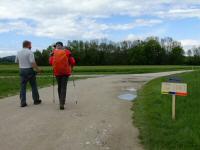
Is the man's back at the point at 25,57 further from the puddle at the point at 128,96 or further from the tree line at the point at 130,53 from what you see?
the tree line at the point at 130,53

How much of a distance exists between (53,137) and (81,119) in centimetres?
190

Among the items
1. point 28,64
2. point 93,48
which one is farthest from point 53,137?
point 93,48

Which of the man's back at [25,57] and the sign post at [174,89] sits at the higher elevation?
the man's back at [25,57]

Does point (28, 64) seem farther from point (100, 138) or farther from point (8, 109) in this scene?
point (100, 138)

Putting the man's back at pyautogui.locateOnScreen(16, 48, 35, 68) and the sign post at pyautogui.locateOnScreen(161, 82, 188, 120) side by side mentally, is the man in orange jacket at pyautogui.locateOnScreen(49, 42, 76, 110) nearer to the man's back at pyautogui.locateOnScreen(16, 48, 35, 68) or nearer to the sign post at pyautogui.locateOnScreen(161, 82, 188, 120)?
the man's back at pyautogui.locateOnScreen(16, 48, 35, 68)

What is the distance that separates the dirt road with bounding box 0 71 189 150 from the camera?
6758mm

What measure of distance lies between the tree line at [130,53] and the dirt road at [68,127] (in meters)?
91.8

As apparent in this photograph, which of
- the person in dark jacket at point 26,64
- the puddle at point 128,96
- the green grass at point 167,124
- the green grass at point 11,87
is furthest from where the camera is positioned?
the green grass at point 11,87

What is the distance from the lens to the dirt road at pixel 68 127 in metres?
6.76

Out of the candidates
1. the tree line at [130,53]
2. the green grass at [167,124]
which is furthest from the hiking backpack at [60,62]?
the tree line at [130,53]

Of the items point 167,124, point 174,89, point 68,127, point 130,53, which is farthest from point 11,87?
point 130,53

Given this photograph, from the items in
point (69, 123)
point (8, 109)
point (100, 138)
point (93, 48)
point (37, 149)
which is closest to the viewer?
point (37, 149)

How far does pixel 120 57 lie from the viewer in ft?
359

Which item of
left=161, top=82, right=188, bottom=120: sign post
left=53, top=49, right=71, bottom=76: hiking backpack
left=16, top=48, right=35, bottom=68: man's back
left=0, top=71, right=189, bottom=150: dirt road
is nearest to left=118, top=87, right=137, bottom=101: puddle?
left=0, top=71, right=189, bottom=150: dirt road
